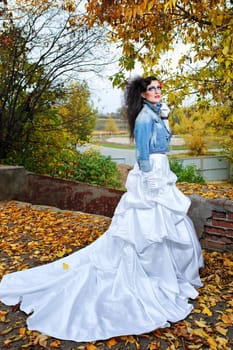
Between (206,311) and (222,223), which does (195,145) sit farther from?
(206,311)

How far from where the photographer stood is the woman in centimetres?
266

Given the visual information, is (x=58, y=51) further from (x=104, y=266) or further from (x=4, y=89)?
(x=104, y=266)

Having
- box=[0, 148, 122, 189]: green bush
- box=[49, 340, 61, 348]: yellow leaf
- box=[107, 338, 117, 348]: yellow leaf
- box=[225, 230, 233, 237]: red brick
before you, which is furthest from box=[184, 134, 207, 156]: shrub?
box=[49, 340, 61, 348]: yellow leaf

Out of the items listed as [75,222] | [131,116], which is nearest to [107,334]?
[131,116]

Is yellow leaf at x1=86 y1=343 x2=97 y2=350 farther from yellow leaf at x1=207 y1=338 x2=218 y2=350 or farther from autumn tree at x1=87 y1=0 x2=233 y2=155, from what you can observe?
autumn tree at x1=87 y1=0 x2=233 y2=155

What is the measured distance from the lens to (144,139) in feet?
9.80

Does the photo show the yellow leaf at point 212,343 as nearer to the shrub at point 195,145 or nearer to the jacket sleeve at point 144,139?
the jacket sleeve at point 144,139

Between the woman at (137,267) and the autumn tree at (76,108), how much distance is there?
204 inches

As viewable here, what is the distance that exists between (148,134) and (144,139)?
0.05m

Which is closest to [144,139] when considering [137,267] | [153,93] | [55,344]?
[153,93]

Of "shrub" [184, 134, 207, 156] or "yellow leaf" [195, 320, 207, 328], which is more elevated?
"shrub" [184, 134, 207, 156]

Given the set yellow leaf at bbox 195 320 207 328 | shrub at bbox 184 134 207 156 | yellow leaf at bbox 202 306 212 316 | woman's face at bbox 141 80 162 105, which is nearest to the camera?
yellow leaf at bbox 195 320 207 328

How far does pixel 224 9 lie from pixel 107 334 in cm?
340

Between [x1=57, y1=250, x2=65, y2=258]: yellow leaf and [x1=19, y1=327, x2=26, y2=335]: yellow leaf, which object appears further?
[x1=57, y1=250, x2=65, y2=258]: yellow leaf
